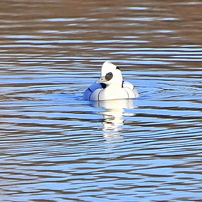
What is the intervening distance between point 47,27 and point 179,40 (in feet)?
14.0

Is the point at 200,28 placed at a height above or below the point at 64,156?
above

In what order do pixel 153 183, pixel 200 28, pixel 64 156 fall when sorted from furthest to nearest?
pixel 200 28 < pixel 64 156 < pixel 153 183

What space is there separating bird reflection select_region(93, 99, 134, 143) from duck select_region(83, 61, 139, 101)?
132 mm

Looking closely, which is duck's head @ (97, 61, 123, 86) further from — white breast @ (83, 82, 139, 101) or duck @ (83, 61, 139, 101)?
white breast @ (83, 82, 139, 101)

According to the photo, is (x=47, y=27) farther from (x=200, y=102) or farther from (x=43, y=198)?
(x=43, y=198)

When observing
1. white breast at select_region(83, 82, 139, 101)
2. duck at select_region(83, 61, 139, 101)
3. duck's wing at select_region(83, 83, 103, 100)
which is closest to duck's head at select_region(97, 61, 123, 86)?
duck at select_region(83, 61, 139, 101)

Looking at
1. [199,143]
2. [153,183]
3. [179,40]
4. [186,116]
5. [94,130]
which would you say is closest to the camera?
[153,183]

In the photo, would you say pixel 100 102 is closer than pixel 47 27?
Yes

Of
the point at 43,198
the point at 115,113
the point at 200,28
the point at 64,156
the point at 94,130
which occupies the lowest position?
the point at 43,198

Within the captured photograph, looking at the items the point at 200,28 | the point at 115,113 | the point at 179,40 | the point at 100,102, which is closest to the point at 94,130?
the point at 115,113

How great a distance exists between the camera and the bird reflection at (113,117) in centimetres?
1036

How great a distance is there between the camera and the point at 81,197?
24.8 ft

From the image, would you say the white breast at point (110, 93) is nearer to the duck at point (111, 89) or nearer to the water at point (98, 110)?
the duck at point (111, 89)

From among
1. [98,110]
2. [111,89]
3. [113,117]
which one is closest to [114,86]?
[111,89]
